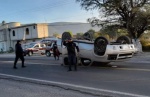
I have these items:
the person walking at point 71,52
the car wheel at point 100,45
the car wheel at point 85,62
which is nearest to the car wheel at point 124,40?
the car wheel at point 100,45

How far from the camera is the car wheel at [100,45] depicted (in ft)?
45.9

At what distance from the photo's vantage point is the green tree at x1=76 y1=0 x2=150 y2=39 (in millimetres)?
30323

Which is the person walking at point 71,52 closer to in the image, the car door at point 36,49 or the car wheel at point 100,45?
the car wheel at point 100,45

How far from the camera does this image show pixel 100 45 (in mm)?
14047

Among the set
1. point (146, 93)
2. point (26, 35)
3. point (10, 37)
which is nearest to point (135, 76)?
point (146, 93)

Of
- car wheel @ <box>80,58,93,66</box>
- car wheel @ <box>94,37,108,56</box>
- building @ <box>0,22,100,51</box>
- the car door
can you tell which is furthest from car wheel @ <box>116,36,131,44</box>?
building @ <box>0,22,100,51</box>

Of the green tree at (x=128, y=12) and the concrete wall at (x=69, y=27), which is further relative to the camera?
the concrete wall at (x=69, y=27)

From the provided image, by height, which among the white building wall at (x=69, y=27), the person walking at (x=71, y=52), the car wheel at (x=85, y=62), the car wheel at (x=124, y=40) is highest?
the white building wall at (x=69, y=27)

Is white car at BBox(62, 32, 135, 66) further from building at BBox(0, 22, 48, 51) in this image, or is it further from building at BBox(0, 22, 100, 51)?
building at BBox(0, 22, 48, 51)

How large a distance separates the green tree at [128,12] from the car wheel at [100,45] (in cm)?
1653

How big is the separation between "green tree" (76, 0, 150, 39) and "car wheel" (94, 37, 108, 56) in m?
16.5

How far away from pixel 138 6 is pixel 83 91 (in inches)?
927

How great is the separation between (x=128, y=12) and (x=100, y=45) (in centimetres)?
1816

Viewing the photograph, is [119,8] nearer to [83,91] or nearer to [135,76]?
[135,76]
